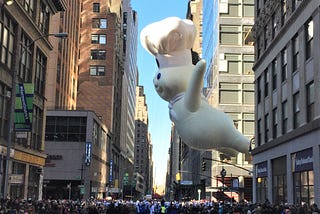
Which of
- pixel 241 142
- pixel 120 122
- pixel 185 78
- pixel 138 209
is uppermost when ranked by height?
pixel 120 122

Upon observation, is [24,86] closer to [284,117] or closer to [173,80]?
[173,80]

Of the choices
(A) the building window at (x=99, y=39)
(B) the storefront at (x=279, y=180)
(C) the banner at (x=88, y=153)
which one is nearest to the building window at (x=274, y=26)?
(B) the storefront at (x=279, y=180)

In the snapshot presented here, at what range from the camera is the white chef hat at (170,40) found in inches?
595

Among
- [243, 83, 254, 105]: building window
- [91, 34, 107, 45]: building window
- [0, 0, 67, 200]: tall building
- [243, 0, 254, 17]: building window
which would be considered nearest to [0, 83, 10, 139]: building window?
[0, 0, 67, 200]: tall building

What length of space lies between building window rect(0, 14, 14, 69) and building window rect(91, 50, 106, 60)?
61.4 m

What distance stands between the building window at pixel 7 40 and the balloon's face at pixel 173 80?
16.8m

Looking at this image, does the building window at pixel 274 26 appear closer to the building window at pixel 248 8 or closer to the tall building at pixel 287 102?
the tall building at pixel 287 102

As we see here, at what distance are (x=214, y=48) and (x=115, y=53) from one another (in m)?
37.7

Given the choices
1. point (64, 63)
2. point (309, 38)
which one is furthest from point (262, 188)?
point (64, 63)

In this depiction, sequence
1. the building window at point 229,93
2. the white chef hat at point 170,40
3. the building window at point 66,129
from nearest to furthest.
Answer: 1. the white chef hat at point 170,40
2. the building window at point 229,93
3. the building window at point 66,129

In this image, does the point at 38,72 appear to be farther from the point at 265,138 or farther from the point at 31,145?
the point at 265,138

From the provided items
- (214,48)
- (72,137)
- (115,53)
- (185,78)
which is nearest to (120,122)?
(115,53)

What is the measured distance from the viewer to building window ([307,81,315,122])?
23422 mm

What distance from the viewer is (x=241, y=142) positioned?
50.5ft
